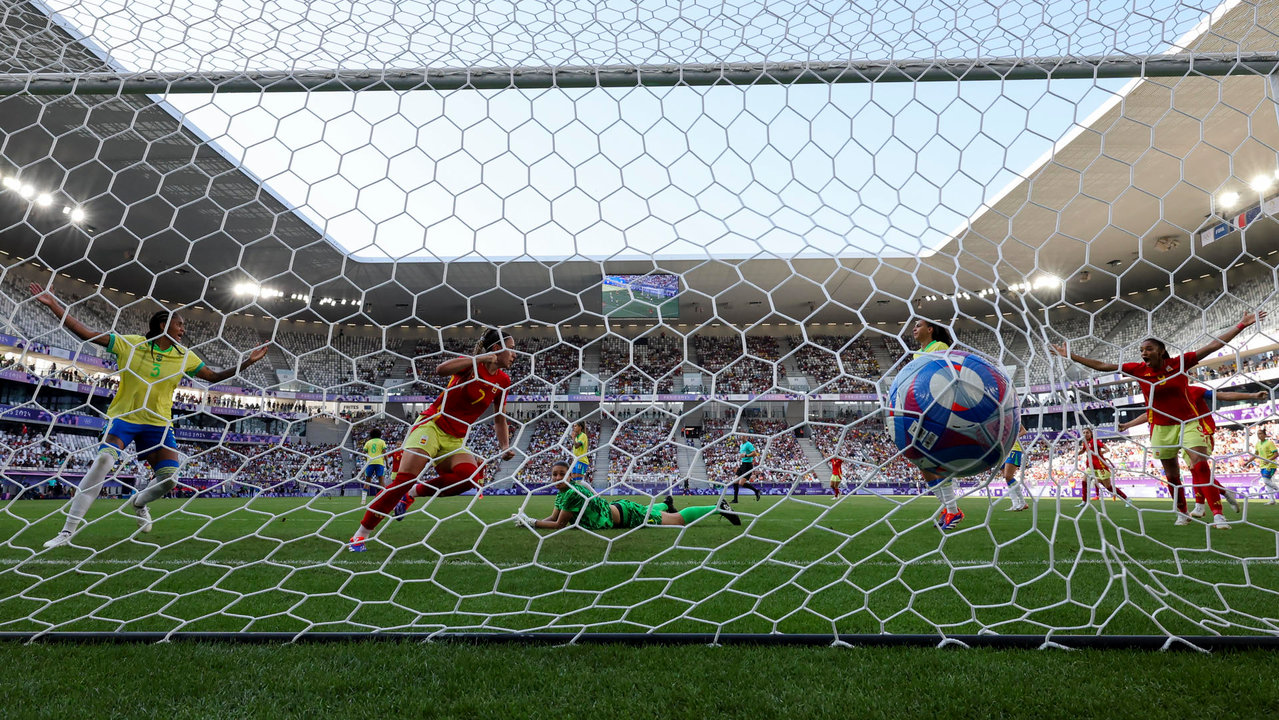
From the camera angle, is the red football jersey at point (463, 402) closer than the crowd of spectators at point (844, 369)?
No

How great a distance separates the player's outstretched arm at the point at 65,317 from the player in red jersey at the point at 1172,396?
4.68 metres

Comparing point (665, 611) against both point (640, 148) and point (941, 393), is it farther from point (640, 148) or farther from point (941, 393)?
point (640, 148)

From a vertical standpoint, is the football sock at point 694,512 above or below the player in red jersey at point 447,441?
below

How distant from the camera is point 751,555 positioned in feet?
12.8

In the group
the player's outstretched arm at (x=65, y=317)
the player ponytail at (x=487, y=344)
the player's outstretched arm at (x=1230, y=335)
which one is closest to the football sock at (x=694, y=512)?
the player ponytail at (x=487, y=344)

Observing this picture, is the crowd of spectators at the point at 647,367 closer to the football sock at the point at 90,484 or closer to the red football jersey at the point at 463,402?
the red football jersey at the point at 463,402

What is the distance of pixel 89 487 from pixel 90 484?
8 centimetres

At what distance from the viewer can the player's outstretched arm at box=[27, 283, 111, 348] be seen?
10.2ft

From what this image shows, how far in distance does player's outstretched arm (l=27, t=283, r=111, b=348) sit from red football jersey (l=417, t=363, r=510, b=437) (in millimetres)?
1829

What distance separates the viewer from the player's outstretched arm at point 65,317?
3119mm

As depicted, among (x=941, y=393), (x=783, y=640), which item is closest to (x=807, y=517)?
(x=941, y=393)

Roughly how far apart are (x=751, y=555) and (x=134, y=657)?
2.97 metres

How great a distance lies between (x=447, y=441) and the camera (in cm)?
425

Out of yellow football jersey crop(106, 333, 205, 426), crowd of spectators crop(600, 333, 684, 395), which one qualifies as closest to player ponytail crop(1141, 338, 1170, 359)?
crowd of spectators crop(600, 333, 684, 395)
